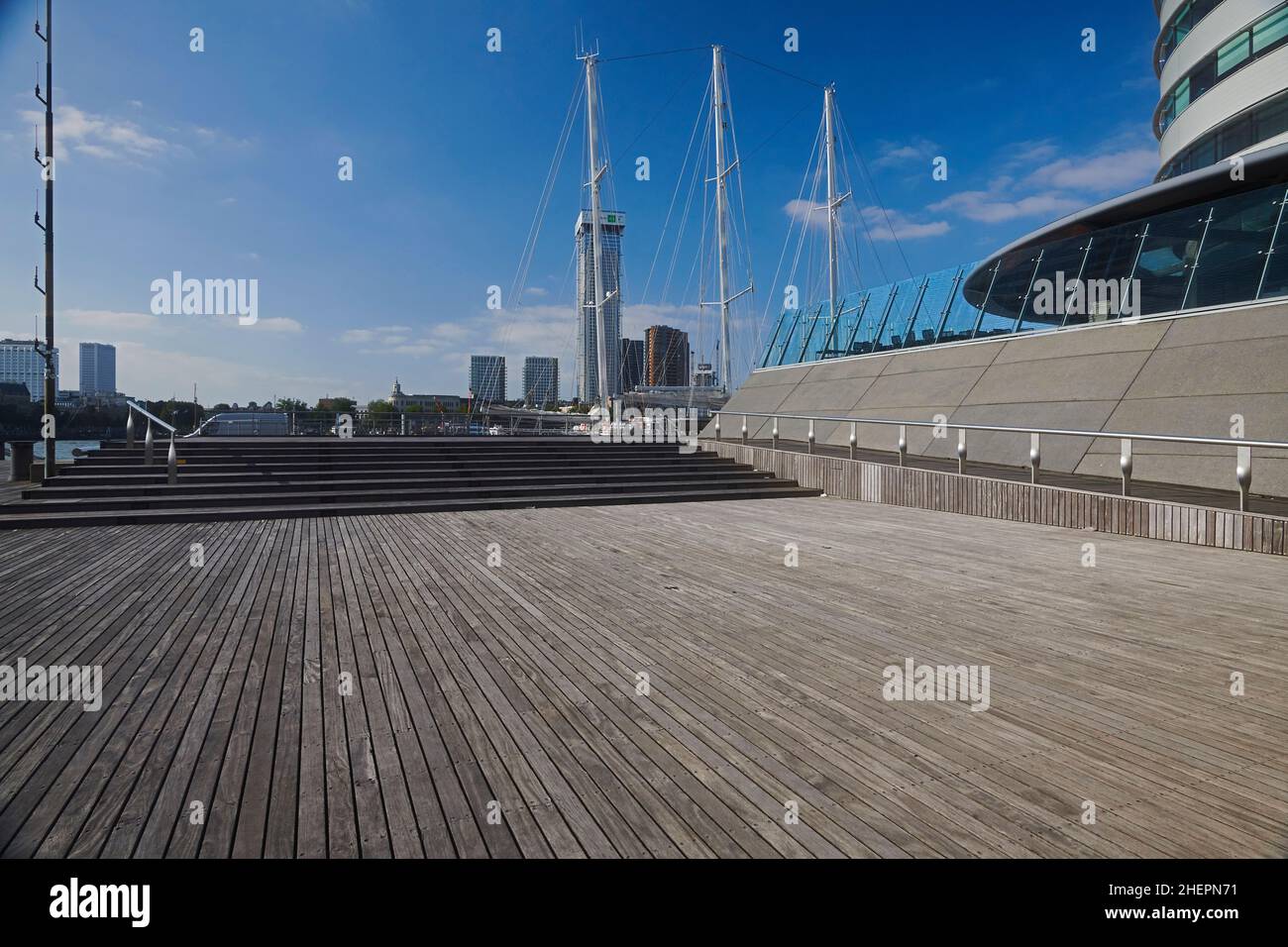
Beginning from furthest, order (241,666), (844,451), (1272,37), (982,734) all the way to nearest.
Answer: (1272,37) < (844,451) < (241,666) < (982,734)

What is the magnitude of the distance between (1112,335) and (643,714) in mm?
14323

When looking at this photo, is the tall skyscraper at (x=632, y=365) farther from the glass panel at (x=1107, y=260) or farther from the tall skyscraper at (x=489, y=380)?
the glass panel at (x=1107, y=260)

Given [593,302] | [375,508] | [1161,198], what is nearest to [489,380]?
[593,302]

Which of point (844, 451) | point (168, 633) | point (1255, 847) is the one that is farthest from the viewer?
point (844, 451)

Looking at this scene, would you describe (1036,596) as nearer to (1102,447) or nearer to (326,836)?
(326,836)

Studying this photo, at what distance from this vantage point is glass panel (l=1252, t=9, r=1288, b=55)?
22.9 m

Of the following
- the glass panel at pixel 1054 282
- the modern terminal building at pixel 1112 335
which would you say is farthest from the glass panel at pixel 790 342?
the glass panel at pixel 1054 282

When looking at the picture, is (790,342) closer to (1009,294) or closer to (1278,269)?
(1009,294)

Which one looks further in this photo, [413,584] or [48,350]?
[48,350]

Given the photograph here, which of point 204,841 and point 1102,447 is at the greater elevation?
point 1102,447

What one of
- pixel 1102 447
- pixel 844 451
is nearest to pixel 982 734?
pixel 1102 447

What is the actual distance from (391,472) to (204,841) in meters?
12.5

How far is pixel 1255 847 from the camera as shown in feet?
7.73

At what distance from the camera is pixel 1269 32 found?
2330 cm
